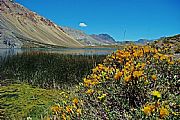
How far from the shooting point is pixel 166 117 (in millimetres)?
2904

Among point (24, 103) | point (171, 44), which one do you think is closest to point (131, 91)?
point (171, 44)

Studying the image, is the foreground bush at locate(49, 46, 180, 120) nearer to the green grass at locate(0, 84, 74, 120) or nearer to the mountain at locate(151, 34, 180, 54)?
the mountain at locate(151, 34, 180, 54)

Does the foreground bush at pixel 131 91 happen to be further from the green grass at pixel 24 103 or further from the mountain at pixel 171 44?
the green grass at pixel 24 103

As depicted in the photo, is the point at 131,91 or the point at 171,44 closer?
the point at 131,91

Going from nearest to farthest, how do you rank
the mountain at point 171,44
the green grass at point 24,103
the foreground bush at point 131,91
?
the foreground bush at point 131,91 → the mountain at point 171,44 → the green grass at point 24,103

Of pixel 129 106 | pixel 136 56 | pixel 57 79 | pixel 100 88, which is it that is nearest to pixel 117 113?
pixel 129 106

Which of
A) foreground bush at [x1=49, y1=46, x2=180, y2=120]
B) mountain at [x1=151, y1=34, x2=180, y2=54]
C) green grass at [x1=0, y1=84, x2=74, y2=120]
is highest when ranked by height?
mountain at [x1=151, y1=34, x2=180, y2=54]

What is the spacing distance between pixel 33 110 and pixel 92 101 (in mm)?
6358

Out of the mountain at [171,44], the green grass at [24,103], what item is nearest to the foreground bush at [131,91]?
the mountain at [171,44]

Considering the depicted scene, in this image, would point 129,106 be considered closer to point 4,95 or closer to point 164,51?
point 164,51

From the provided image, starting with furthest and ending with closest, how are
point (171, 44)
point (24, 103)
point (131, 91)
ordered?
point (24, 103) < point (171, 44) < point (131, 91)

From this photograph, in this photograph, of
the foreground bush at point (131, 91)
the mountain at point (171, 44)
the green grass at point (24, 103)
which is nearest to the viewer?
the foreground bush at point (131, 91)

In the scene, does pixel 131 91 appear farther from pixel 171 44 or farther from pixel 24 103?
pixel 24 103

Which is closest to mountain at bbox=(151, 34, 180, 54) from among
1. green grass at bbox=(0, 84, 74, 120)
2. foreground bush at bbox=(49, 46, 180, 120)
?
foreground bush at bbox=(49, 46, 180, 120)
